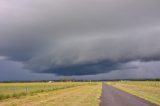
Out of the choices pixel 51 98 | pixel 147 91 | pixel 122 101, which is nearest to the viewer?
pixel 122 101

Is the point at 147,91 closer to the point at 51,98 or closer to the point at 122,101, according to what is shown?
the point at 51,98

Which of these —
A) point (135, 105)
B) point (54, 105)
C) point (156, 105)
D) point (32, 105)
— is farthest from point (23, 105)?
point (156, 105)

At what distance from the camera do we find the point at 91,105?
28.6m

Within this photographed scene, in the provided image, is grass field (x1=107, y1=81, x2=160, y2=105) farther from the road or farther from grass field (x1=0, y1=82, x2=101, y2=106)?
grass field (x1=0, y1=82, x2=101, y2=106)

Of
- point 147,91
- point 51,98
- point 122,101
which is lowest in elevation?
point 122,101

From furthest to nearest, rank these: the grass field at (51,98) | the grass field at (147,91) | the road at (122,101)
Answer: the grass field at (147,91), the grass field at (51,98), the road at (122,101)

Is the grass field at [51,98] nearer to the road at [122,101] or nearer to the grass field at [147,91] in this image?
the road at [122,101]

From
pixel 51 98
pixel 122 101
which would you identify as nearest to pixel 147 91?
pixel 51 98

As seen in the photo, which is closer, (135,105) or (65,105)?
(135,105)

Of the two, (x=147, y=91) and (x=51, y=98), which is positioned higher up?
(x=147, y=91)

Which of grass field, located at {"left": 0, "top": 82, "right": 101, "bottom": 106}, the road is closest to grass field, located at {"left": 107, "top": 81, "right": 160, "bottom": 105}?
the road

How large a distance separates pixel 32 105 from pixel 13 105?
6.88ft

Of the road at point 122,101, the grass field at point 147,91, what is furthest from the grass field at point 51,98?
the grass field at point 147,91

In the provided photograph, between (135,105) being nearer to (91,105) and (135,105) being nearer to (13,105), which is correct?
(91,105)
